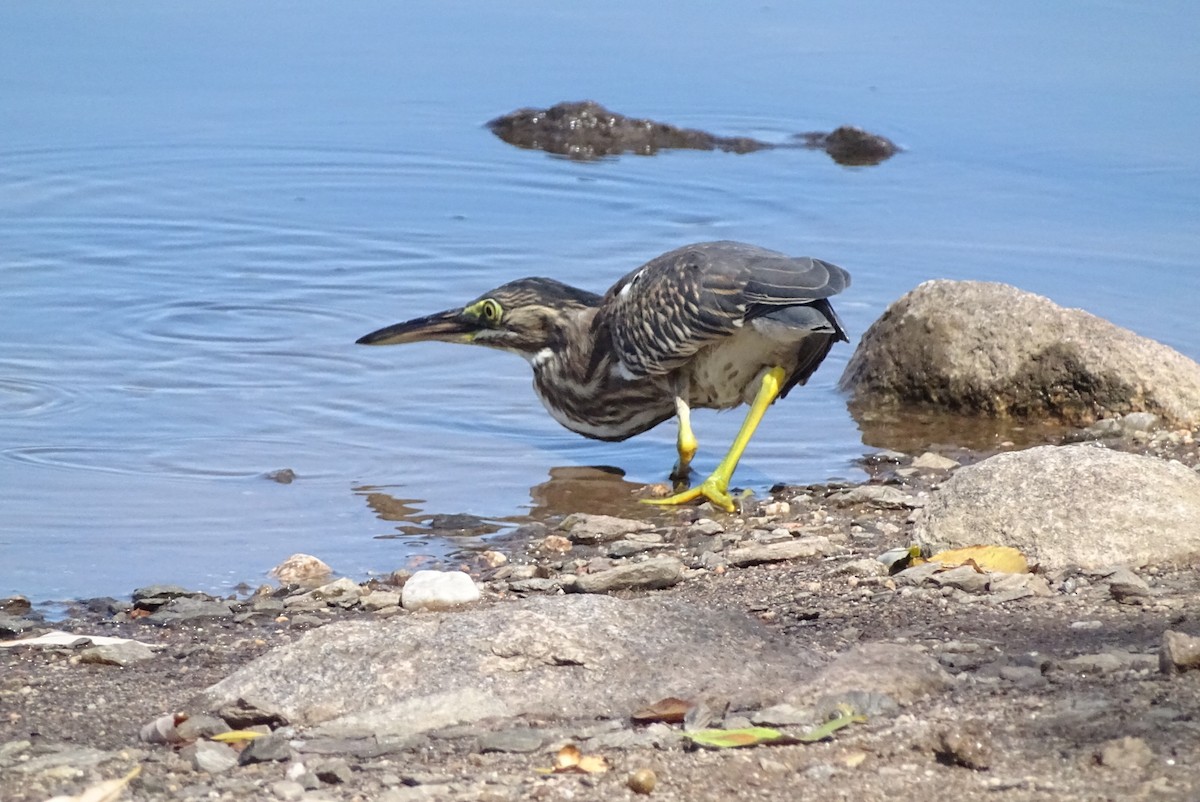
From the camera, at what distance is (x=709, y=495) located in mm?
6961

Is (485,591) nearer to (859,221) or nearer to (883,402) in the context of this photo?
(883,402)

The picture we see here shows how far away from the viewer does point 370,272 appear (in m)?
10.6

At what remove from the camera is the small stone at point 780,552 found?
19.0ft

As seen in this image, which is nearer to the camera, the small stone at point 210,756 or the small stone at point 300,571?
the small stone at point 210,756

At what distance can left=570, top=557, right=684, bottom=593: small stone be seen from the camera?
5551mm

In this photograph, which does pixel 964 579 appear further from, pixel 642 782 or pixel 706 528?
pixel 642 782

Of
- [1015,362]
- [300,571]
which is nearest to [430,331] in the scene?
[300,571]

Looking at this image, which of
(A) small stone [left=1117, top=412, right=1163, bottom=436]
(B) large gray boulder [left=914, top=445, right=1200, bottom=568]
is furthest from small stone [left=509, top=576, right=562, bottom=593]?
(A) small stone [left=1117, top=412, right=1163, bottom=436]

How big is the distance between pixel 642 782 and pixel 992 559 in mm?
2055

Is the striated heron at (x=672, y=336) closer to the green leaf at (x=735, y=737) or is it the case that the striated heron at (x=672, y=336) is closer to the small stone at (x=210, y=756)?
the green leaf at (x=735, y=737)

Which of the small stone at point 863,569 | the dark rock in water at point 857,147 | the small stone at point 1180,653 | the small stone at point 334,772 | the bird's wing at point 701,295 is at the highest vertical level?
the dark rock in water at point 857,147

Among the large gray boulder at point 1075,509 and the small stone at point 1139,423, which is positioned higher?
the large gray boulder at point 1075,509

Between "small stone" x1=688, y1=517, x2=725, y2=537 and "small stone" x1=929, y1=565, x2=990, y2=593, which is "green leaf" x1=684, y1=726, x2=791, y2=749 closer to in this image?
"small stone" x1=929, y1=565, x2=990, y2=593

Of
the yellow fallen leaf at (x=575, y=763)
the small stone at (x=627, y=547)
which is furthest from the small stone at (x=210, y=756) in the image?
the small stone at (x=627, y=547)
